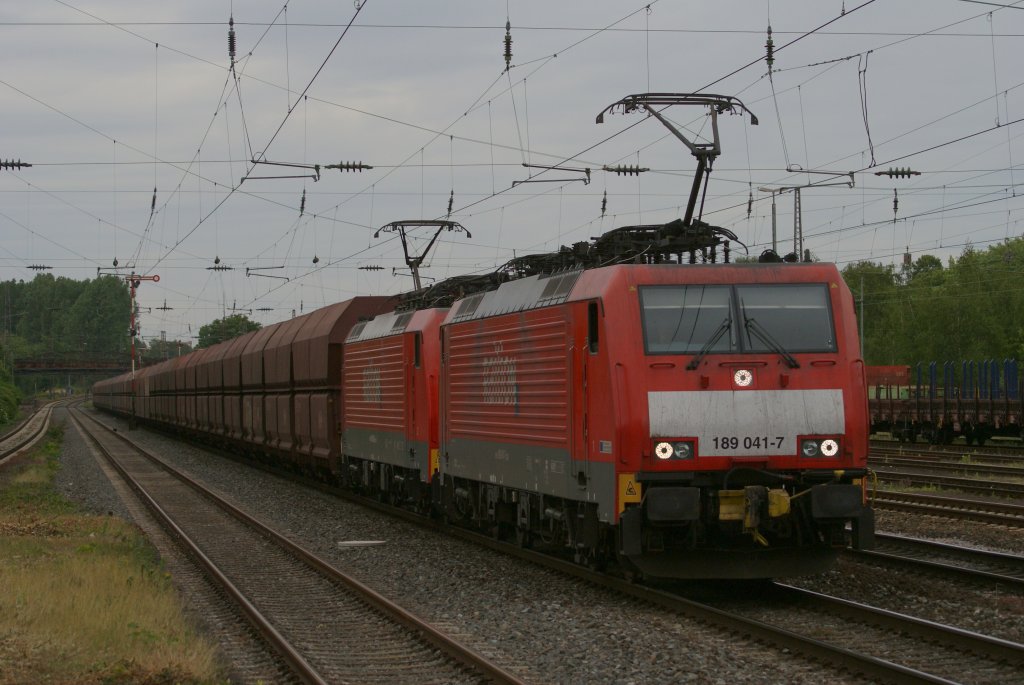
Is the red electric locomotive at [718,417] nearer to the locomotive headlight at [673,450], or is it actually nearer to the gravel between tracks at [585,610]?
the locomotive headlight at [673,450]

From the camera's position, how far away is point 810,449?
40.1 ft

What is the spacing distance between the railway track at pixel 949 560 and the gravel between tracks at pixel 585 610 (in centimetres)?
29

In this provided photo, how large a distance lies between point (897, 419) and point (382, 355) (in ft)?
86.6

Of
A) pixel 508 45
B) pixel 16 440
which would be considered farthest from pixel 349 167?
pixel 16 440

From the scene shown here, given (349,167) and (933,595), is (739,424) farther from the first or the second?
(349,167)

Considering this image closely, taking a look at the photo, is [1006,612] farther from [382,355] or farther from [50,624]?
[382,355]

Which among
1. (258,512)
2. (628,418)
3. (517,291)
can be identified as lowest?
(258,512)

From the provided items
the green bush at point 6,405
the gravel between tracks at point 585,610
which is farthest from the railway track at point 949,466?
the green bush at point 6,405

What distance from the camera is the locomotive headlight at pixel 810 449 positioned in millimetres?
12211

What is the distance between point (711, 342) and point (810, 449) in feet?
4.41

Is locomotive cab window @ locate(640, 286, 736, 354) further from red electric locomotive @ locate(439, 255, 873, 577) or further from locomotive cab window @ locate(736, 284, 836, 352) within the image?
locomotive cab window @ locate(736, 284, 836, 352)

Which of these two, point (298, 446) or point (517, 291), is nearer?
point (517, 291)

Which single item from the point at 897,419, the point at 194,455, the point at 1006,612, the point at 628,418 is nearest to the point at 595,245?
the point at 628,418

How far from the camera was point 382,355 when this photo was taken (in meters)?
23.1
